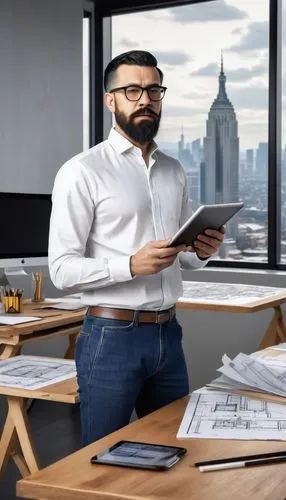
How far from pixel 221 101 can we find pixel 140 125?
351 cm

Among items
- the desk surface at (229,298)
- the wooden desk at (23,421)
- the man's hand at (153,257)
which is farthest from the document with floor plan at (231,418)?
the desk surface at (229,298)

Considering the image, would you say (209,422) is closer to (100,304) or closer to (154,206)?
(100,304)

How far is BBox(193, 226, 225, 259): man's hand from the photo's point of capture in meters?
2.11

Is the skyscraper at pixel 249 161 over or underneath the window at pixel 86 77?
underneath

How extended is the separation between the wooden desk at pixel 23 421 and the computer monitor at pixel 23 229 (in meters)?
1.00

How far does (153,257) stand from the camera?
2.03m

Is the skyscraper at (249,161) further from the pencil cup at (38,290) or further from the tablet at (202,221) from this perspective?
the tablet at (202,221)

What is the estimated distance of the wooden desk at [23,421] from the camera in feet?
9.43

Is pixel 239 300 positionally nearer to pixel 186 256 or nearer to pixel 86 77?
pixel 186 256

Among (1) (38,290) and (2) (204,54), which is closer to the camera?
(1) (38,290)

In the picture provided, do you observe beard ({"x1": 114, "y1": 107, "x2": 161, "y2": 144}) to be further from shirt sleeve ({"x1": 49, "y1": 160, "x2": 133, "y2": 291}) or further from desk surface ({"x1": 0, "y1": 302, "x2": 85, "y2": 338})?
desk surface ({"x1": 0, "y1": 302, "x2": 85, "y2": 338})

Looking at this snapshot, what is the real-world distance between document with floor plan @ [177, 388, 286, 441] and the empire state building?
3677 mm

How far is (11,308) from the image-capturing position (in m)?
3.92

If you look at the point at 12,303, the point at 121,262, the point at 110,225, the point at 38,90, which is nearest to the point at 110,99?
the point at 110,225
